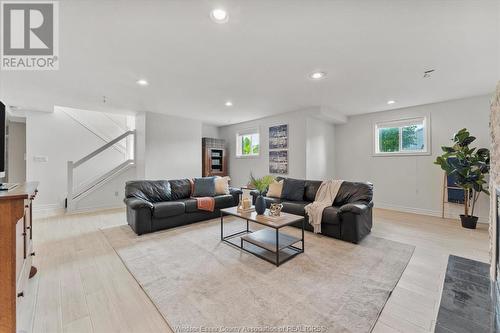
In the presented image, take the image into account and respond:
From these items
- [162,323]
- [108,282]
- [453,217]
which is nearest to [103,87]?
[108,282]

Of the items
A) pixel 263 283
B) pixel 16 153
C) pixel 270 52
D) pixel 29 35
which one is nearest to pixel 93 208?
pixel 16 153

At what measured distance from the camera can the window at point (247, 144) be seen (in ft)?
22.2

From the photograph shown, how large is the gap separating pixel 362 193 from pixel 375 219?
126 centimetres

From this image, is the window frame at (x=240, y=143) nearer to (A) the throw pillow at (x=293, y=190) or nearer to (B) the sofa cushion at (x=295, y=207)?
(A) the throw pillow at (x=293, y=190)

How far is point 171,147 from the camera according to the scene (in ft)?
19.6

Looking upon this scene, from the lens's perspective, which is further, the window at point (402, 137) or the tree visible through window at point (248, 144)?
the tree visible through window at point (248, 144)

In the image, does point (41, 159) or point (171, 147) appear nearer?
point (41, 159)

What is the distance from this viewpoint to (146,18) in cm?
188

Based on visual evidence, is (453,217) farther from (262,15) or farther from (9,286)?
(9,286)

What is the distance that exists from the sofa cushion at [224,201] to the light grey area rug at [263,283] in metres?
1.19

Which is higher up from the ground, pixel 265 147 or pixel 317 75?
pixel 317 75

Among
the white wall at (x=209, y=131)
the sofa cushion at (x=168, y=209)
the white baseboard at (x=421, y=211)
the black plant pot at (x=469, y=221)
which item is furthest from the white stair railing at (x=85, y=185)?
the black plant pot at (x=469, y=221)

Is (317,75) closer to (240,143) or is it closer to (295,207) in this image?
(295,207)

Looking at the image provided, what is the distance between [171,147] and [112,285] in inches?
172
